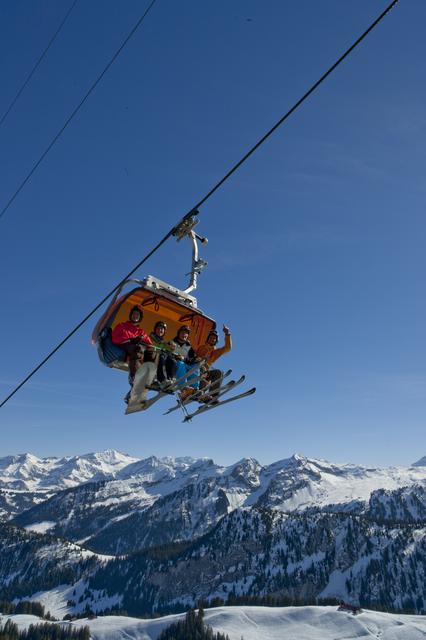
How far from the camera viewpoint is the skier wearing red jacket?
538 inches

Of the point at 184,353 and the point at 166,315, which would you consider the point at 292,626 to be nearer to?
the point at 184,353

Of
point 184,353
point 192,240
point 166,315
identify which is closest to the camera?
point 192,240

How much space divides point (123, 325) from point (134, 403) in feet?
7.47

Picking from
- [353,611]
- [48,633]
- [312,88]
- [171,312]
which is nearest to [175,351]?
[171,312]

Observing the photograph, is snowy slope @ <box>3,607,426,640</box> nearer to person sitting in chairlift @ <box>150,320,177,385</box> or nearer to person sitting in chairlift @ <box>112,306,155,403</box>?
person sitting in chairlift @ <box>150,320,177,385</box>

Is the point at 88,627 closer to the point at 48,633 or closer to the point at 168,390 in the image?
the point at 48,633

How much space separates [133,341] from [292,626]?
201m

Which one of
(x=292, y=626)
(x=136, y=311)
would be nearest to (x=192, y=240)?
(x=136, y=311)

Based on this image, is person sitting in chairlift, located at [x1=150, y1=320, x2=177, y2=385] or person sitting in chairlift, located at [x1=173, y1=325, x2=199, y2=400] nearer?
person sitting in chairlift, located at [x1=150, y1=320, x2=177, y2=385]

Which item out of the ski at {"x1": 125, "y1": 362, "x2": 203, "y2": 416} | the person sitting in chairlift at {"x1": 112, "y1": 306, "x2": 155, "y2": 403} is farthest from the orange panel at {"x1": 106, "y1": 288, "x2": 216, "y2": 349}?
the ski at {"x1": 125, "y1": 362, "x2": 203, "y2": 416}

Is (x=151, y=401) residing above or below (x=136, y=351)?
below

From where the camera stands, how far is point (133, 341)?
13836 mm

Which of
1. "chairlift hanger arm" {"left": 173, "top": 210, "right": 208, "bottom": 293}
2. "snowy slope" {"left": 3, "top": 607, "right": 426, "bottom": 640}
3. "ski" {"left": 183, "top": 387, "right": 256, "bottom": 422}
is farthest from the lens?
"snowy slope" {"left": 3, "top": 607, "right": 426, "bottom": 640}

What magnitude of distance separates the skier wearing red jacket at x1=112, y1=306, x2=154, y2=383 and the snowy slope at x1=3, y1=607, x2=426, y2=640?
617 feet
